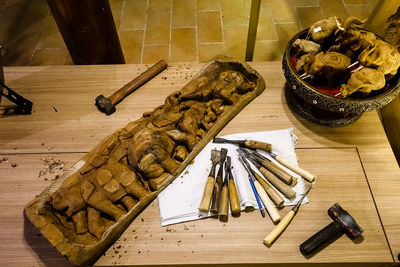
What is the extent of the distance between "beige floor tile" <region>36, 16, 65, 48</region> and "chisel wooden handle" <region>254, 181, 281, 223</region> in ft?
9.27

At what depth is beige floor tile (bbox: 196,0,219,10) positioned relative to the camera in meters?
3.56

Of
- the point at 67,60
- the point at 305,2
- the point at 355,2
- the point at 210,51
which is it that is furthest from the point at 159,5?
the point at 355,2

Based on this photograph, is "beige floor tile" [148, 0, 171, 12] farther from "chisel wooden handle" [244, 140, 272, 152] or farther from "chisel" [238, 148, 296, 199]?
"chisel" [238, 148, 296, 199]

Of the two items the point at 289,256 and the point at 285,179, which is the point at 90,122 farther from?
the point at 289,256

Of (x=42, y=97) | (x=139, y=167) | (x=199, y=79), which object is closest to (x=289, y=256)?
(x=139, y=167)

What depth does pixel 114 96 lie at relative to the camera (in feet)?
5.97

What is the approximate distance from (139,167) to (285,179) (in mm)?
702

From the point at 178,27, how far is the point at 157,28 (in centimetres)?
24

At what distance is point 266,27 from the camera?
3336 millimetres

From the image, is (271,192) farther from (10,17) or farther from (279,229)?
(10,17)

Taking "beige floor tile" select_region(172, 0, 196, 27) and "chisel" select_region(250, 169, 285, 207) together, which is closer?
"chisel" select_region(250, 169, 285, 207)

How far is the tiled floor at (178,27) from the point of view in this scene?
125 inches

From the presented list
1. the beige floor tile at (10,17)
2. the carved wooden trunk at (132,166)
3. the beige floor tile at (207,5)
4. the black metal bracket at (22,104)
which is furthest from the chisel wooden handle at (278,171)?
the beige floor tile at (10,17)

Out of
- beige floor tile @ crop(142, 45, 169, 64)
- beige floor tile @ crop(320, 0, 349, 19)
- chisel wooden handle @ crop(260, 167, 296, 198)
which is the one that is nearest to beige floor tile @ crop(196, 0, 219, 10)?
beige floor tile @ crop(142, 45, 169, 64)
